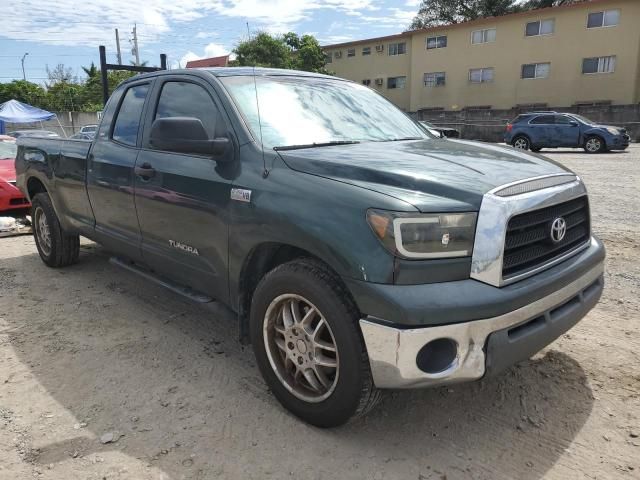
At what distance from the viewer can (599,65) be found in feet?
104

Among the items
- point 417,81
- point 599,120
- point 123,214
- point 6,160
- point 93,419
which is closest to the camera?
point 93,419

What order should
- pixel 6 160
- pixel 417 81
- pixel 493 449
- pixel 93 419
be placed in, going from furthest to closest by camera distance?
pixel 417 81 < pixel 6 160 < pixel 93 419 < pixel 493 449

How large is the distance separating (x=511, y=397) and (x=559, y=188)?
1.23m

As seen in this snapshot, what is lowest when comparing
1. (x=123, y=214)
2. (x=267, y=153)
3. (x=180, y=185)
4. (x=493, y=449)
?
(x=493, y=449)

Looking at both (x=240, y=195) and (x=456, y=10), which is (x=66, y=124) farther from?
(x=456, y=10)

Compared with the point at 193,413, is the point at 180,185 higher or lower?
higher

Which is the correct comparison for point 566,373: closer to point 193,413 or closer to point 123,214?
point 193,413

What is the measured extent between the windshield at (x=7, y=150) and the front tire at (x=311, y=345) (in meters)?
9.15

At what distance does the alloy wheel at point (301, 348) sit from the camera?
2.61 metres

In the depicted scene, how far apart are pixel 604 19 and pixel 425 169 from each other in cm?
3535

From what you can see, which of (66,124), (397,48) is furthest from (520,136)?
(66,124)

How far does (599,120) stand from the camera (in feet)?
86.3

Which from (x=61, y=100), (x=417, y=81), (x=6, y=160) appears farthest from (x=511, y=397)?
(x=61, y=100)

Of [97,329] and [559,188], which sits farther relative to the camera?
[97,329]
